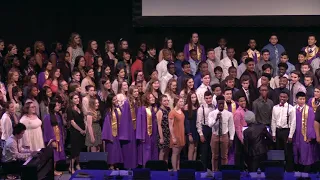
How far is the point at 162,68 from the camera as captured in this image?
17828mm

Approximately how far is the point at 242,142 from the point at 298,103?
1395mm

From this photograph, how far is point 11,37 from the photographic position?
2050 centimetres

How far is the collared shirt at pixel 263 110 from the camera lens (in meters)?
15.9

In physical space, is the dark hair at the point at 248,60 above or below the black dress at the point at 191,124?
above

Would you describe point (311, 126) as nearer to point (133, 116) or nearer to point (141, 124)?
point (141, 124)

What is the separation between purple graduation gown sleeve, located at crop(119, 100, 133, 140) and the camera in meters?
15.9

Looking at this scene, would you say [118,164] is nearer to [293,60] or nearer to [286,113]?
[286,113]

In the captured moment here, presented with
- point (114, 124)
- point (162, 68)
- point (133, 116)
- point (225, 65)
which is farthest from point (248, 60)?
point (114, 124)

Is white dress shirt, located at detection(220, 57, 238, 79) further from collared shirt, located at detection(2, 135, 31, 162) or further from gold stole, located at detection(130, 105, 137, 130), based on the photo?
collared shirt, located at detection(2, 135, 31, 162)

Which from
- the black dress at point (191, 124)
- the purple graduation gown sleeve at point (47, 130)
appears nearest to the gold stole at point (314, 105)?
the black dress at point (191, 124)

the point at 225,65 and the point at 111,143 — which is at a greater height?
the point at 225,65

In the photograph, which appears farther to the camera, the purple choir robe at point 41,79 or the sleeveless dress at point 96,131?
the purple choir robe at point 41,79

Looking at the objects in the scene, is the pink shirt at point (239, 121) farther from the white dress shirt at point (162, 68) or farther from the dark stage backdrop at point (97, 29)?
the dark stage backdrop at point (97, 29)

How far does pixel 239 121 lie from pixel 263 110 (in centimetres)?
70
